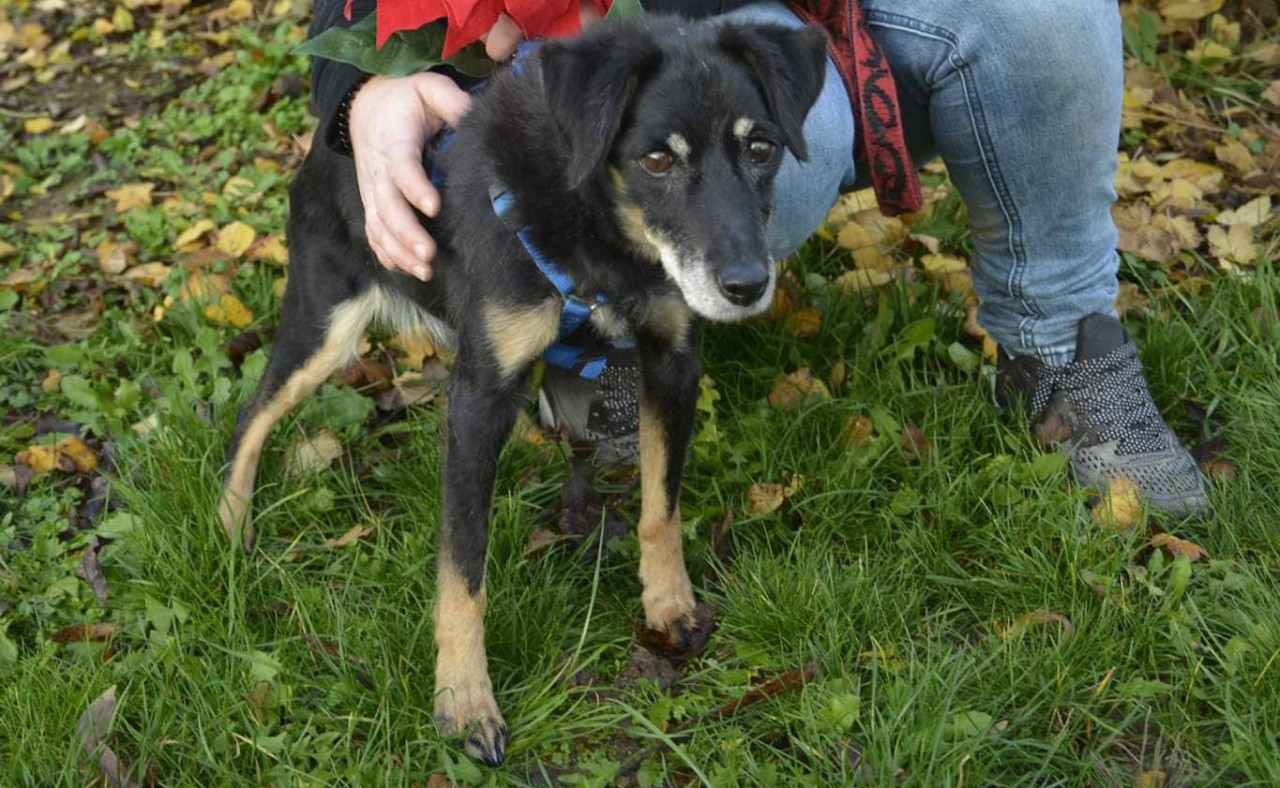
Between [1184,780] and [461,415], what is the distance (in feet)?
5.45

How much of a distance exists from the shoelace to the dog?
1115 mm

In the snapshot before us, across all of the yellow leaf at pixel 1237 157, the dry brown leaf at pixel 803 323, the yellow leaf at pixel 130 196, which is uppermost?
the yellow leaf at pixel 1237 157

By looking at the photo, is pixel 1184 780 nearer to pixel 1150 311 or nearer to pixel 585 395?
pixel 1150 311

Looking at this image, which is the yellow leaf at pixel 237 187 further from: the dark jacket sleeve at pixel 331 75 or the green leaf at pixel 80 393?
the dark jacket sleeve at pixel 331 75

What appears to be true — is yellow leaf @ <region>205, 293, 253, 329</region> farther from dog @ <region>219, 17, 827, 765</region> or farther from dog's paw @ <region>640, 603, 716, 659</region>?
dog's paw @ <region>640, 603, 716, 659</region>

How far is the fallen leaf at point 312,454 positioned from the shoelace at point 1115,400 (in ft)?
6.55

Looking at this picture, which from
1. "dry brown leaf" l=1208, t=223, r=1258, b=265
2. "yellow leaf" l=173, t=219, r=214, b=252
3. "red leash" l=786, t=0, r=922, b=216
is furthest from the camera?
"yellow leaf" l=173, t=219, r=214, b=252

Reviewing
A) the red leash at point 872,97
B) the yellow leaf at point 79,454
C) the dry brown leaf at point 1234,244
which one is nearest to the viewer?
the red leash at point 872,97

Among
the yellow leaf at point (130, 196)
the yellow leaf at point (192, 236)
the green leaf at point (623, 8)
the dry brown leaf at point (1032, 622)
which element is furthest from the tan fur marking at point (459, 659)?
the yellow leaf at point (130, 196)

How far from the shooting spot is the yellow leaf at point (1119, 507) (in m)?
3.08

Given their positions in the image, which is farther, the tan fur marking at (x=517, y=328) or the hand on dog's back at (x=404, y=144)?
the hand on dog's back at (x=404, y=144)

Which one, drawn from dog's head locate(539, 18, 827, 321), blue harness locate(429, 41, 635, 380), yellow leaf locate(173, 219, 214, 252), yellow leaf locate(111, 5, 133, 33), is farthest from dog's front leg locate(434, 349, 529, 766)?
yellow leaf locate(111, 5, 133, 33)

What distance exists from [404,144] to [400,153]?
27 millimetres

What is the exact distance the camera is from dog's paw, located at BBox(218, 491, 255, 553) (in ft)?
10.6
